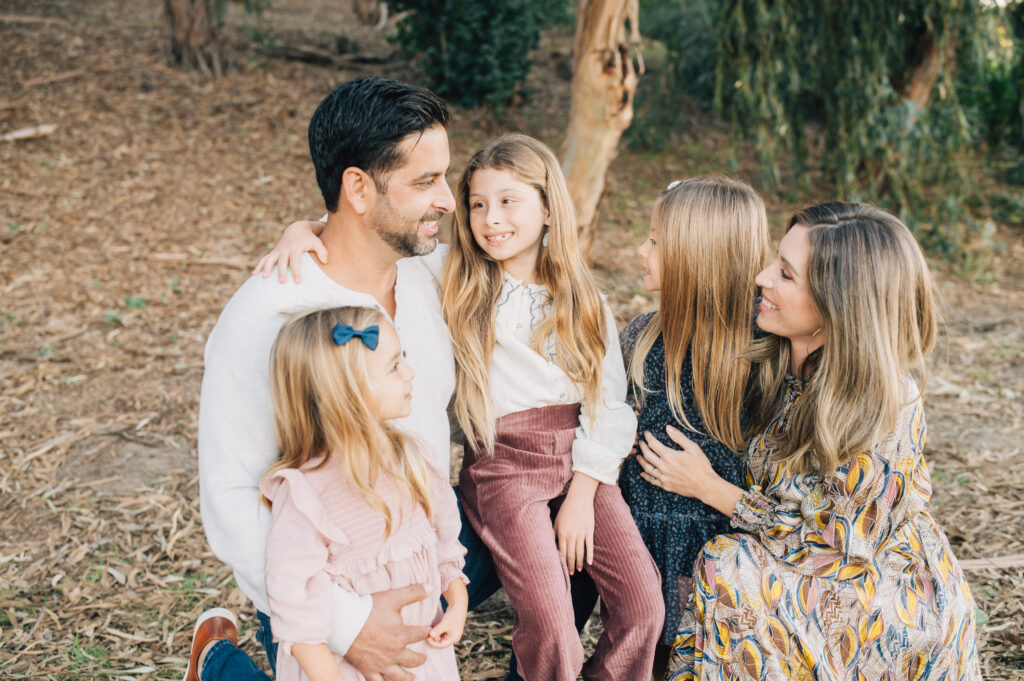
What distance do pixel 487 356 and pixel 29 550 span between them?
2.00 metres

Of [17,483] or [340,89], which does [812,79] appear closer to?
[340,89]

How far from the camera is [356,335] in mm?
1735

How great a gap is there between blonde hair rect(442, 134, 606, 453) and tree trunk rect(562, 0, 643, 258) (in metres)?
2.09

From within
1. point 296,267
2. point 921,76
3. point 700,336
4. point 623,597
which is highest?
point 921,76

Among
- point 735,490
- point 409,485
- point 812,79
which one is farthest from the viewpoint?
point 812,79

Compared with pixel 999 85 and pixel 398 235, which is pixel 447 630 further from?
pixel 999 85

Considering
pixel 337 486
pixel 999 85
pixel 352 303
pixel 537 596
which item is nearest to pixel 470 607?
pixel 537 596

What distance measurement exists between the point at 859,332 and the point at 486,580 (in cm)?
129

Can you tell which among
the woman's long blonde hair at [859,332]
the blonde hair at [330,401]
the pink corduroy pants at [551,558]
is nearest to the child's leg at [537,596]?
the pink corduroy pants at [551,558]

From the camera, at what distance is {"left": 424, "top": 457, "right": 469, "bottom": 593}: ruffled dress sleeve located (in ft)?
6.57

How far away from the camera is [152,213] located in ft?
19.1

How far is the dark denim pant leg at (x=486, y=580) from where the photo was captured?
2375 mm

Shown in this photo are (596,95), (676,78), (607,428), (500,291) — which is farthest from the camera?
(676,78)

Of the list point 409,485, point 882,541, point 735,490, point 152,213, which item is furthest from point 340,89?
point 152,213
